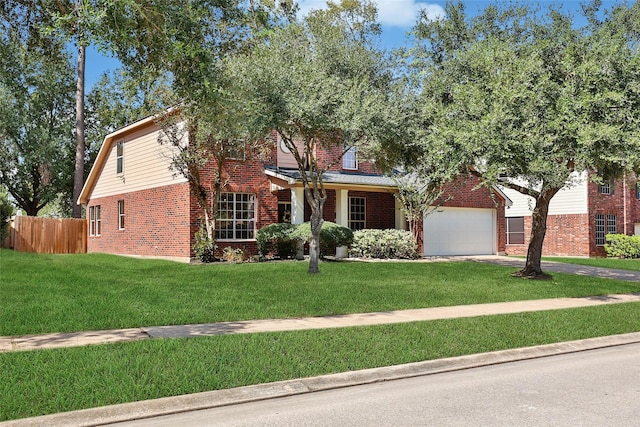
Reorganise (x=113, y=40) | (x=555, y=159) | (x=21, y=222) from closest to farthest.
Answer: (x=113, y=40) < (x=555, y=159) < (x=21, y=222)

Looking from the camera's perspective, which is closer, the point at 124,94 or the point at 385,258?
the point at 385,258

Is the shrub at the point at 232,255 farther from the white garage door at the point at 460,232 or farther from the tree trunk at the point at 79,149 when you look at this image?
the tree trunk at the point at 79,149

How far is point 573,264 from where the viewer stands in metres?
23.0

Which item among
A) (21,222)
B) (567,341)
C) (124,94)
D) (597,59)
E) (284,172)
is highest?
(124,94)

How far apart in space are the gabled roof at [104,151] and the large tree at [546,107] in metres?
11.2

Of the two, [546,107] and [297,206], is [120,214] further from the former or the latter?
[546,107]

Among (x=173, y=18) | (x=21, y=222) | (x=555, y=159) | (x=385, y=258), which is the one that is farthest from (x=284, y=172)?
(x=21, y=222)

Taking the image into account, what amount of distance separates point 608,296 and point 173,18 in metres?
11.8

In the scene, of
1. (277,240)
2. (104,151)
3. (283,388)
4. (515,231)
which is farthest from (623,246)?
(283,388)

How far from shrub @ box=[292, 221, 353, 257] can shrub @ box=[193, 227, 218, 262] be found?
2922mm

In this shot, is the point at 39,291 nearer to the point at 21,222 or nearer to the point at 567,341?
the point at 567,341

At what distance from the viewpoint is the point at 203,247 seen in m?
20.3

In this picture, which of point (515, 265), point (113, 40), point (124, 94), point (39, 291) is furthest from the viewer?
point (124, 94)

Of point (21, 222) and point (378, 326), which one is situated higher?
point (21, 222)
